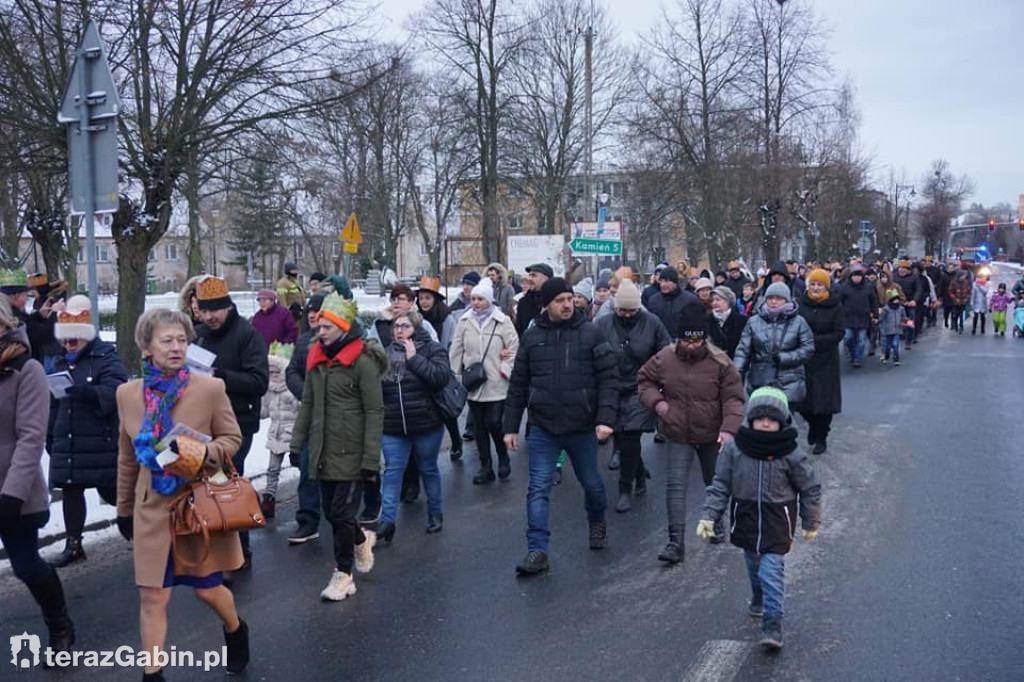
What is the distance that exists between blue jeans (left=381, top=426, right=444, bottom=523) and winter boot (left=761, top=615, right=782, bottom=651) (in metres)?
3.03

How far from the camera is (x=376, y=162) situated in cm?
4425

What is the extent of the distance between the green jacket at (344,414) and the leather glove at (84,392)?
1.46 m

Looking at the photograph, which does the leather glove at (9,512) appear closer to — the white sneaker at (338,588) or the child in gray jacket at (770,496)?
the white sneaker at (338,588)

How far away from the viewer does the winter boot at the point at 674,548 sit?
250 inches

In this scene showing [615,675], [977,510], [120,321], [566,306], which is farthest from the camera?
[120,321]

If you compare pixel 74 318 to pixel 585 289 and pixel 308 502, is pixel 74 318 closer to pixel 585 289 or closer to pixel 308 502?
pixel 308 502

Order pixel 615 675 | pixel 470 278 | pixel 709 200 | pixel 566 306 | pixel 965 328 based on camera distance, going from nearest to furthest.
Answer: pixel 615 675
pixel 566 306
pixel 470 278
pixel 965 328
pixel 709 200

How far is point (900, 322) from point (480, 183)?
848 inches

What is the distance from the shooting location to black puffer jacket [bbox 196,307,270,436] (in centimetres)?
626

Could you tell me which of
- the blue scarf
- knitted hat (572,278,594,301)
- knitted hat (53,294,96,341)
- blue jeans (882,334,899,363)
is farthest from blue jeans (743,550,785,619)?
blue jeans (882,334,899,363)

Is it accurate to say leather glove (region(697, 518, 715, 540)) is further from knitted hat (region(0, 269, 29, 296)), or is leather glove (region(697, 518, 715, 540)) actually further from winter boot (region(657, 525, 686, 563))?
knitted hat (region(0, 269, 29, 296))

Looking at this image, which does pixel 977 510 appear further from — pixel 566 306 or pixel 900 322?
pixel 900 322

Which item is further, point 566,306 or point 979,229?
point 979,229

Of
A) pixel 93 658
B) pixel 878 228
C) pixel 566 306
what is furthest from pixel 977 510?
pixel 878 228
